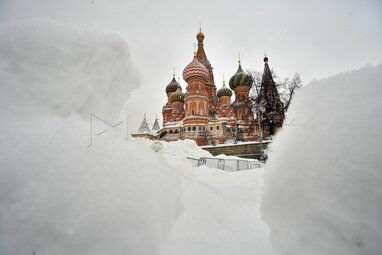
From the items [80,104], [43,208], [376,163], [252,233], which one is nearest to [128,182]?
[43,208]

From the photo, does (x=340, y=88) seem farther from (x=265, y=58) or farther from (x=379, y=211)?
(x=265, y=58)

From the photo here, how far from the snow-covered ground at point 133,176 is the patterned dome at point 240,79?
3086cm

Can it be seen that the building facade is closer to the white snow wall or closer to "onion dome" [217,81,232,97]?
"onion dome" [217,81,232,97]

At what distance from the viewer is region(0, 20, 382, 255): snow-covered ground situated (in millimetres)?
949

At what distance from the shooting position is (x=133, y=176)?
1544mm

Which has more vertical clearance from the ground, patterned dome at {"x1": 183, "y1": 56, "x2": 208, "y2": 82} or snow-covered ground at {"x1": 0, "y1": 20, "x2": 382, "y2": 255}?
patterned dome at {"x1": 183, "y1": 56, "x2": 208, "y2": 82}

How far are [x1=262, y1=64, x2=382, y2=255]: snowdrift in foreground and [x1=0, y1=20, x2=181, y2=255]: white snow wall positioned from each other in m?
0.84

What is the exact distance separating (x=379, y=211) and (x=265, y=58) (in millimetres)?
29210

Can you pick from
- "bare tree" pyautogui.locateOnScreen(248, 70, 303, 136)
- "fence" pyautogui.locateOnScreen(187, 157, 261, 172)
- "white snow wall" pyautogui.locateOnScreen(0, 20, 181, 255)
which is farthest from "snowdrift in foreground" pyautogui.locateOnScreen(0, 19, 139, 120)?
"bare tree" pyautogui.locateOnScreen(248, 70, 303, 136)

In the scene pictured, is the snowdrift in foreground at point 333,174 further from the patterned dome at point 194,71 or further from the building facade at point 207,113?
the patterned dome at point 194,71

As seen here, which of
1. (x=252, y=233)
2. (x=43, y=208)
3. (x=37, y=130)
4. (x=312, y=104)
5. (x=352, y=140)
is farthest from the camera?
(x=252, y=233)

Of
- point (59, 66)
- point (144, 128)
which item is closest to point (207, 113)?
point (144, 128)

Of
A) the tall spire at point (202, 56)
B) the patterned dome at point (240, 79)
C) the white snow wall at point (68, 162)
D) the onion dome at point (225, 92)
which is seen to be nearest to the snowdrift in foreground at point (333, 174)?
the white snow wall at point (68, 162)

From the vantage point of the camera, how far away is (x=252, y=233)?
1.54 metres
